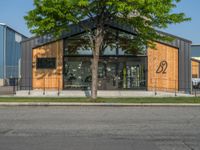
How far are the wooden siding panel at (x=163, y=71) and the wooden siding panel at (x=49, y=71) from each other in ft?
22.0

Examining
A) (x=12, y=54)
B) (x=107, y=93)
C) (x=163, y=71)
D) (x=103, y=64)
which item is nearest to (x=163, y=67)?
(x=163, y=71)

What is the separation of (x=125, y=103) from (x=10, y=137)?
40.9 feet

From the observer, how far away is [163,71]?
3209 cm

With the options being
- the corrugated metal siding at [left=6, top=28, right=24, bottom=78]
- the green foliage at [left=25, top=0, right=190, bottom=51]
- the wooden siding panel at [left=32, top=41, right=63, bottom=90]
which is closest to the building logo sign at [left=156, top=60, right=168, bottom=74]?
the green foliage at [left=25, top=0, right=190, bottom=51]

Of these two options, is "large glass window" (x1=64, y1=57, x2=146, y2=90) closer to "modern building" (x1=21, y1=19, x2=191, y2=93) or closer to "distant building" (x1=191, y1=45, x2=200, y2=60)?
"modern building" (x1=21, y1=19, x2=191, y2=93)

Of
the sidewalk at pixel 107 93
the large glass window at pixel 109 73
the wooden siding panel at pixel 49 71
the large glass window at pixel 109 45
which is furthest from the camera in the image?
the large glass window at pixel 109 73

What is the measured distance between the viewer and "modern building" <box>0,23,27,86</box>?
49659 millimetres

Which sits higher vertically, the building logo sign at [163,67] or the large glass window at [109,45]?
the large glass window at [109,45]

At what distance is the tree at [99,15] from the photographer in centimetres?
2391

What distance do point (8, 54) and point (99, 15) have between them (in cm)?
2885

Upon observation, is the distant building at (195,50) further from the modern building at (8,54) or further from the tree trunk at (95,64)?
the tree trunk at (95,64)

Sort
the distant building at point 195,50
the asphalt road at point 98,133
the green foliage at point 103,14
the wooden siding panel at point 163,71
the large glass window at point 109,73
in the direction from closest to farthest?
the asphalt road at point 98,133 → the green foliage at point 103,14 → the wooden siding panel at point 163,71 → the large glass window at point 109,73 → the distant building at point 195,50

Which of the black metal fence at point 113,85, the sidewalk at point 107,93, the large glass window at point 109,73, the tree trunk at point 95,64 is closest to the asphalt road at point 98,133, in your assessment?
the tree trunk at point 95,64

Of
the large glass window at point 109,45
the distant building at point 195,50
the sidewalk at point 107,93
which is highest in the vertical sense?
the distant building at point 195,50
